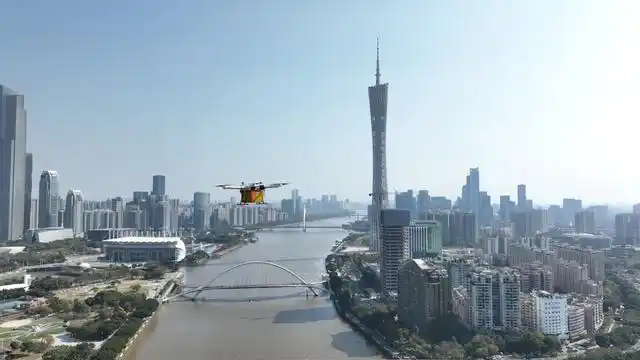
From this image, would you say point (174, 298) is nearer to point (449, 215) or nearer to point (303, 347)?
point (303, 347)

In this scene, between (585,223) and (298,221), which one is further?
(298,221)

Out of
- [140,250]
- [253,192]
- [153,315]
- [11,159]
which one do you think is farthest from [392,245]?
[11,159]

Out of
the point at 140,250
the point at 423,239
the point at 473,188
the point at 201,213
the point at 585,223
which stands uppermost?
the point at 473,188

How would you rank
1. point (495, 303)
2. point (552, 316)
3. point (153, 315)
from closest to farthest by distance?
1. point (552, 316)
2. point (495, 303)
3. point (153, 315)

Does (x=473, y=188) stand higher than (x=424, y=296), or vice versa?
(x=473, y=188)

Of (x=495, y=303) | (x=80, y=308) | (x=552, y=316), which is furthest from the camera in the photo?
(x=80, y=308)

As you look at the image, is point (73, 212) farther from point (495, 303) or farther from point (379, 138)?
point (495, 303)

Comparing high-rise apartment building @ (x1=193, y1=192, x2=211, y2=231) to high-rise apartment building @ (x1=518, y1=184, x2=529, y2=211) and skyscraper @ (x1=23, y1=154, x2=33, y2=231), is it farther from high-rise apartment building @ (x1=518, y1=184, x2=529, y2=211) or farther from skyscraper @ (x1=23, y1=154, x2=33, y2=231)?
high-rise apartment building @ (x1=518, y1=184, x2=529, y2=211)
